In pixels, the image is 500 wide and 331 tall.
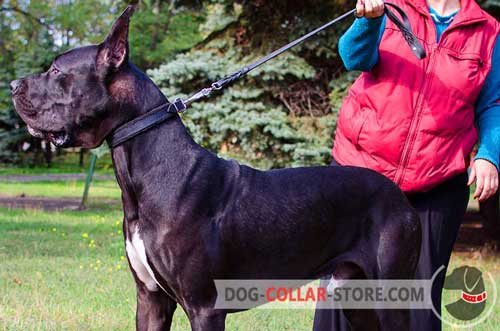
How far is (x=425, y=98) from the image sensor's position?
359 cm

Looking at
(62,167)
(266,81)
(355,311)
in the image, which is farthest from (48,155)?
(355,311)

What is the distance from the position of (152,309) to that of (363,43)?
1673 mm

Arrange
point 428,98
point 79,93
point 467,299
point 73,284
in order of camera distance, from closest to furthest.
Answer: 1. point 79,93
2. point 428,98
3. point 467,299
4. point 73,284

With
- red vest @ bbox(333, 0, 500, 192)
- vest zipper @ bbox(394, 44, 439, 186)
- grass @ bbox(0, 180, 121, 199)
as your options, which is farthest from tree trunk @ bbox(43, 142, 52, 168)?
vest zipper @ bbox(394, 44, 439, 186)

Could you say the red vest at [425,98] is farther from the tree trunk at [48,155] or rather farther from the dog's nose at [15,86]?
the tree trunk at [48,155]

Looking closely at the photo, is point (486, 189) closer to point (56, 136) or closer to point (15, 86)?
point (56, 136)

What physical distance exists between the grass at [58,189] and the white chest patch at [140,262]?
14.1 metres

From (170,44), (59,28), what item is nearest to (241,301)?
(170,44)

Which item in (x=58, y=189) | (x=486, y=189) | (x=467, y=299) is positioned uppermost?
(x=486, y=189)

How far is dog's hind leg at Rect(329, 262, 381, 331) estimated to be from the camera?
3525 mm

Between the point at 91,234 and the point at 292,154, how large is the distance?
356 cm

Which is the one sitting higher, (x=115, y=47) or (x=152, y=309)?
(x=115, y=47)

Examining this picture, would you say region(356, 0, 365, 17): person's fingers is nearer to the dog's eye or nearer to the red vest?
the red vest

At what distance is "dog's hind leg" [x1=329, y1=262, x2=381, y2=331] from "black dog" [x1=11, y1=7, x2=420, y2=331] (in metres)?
0.10
